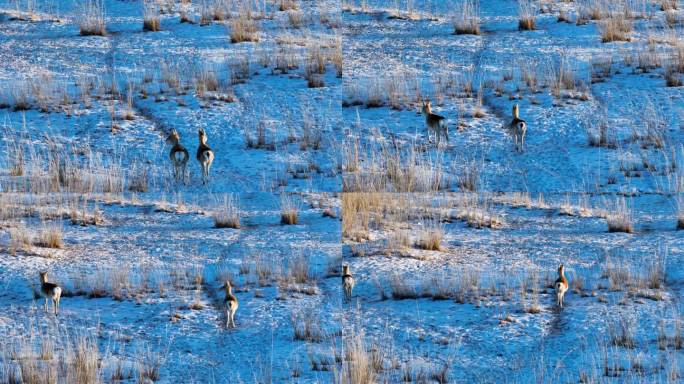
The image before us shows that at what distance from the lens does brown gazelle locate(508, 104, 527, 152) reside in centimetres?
1287

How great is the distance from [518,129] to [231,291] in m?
2.83

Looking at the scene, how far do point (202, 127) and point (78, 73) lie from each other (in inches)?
58.5

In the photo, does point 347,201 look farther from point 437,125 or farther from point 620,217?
point 620,217

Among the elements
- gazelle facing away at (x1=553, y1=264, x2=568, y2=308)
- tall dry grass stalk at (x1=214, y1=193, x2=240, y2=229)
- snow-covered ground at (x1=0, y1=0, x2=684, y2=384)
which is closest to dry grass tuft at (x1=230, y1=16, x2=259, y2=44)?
snow-covered ground at (x1=0, y1=0, x2=684, y2=384)

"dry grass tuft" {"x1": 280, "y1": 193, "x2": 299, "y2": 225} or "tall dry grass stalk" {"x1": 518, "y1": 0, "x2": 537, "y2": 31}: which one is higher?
"tall dry grass stalk" {"x1": 518, "y1": 0, "x2": 537, "y2": 31}

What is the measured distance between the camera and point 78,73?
45.8 feet

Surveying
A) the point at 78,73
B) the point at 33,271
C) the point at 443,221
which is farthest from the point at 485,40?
the point at 33,271

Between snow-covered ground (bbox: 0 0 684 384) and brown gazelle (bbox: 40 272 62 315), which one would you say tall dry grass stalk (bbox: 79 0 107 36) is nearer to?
snow-covered ground (bbox: 0 0 684 384)

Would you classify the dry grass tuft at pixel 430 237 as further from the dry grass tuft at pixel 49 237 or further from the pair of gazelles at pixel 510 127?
the dry grass tuft at pixel 49 237

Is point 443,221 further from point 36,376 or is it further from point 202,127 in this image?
point 36,376

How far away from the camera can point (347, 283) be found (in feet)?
39.9

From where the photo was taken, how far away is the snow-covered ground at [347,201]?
11664mm

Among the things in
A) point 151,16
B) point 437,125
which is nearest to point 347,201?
point 437,125

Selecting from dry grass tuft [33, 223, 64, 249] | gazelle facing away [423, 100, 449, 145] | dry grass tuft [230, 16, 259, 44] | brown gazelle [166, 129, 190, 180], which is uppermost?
dry grass tuft [230, 16, 259, 44]
